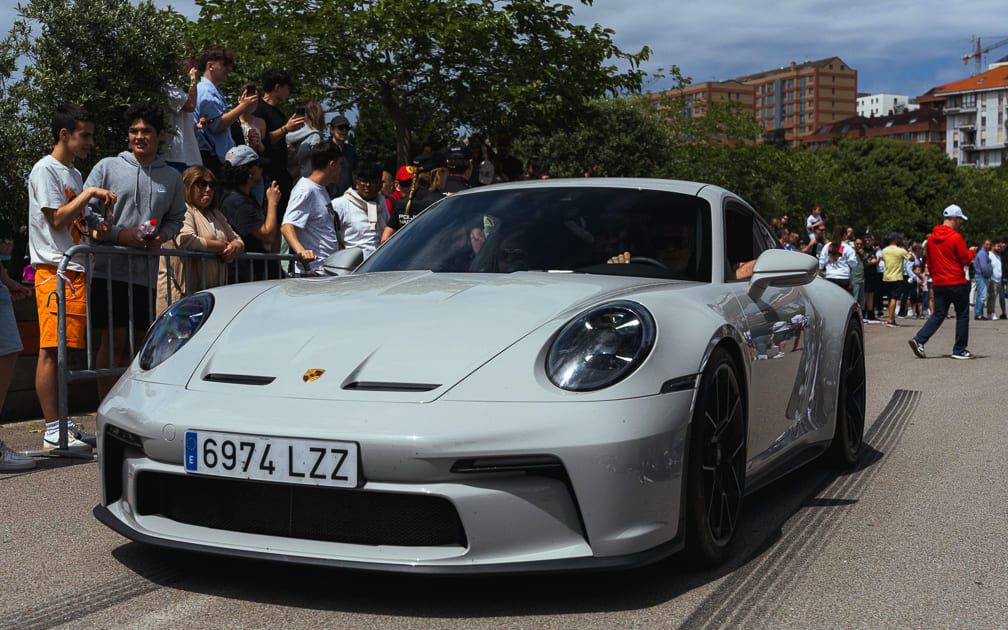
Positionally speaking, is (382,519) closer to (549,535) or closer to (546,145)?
(549,535)

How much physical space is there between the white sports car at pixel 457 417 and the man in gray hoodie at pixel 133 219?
2.58 meters

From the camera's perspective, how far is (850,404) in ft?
19.1

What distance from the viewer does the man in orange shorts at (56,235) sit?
614 cm

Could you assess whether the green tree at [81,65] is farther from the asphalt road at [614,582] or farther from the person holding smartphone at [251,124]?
the asphalt road at [614,582]

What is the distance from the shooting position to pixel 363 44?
2431 cm

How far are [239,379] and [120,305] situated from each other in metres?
3.58

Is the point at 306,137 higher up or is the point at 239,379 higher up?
the point at 306,137

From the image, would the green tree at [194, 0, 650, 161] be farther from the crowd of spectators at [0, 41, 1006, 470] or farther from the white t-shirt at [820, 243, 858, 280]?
the crowd of spectators at [0, 41, 1006, 470]

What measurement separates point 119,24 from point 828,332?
18.8 ft

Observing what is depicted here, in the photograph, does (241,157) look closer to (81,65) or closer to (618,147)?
(81,65)

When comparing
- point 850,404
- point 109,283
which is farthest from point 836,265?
point 109,283

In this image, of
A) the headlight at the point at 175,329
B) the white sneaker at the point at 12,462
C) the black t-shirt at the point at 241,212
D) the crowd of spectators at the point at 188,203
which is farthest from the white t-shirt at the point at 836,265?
the headlight at the point at 175,329

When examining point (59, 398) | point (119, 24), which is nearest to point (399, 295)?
point (59, 398)

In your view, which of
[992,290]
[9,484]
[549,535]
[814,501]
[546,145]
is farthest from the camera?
[546,145]
